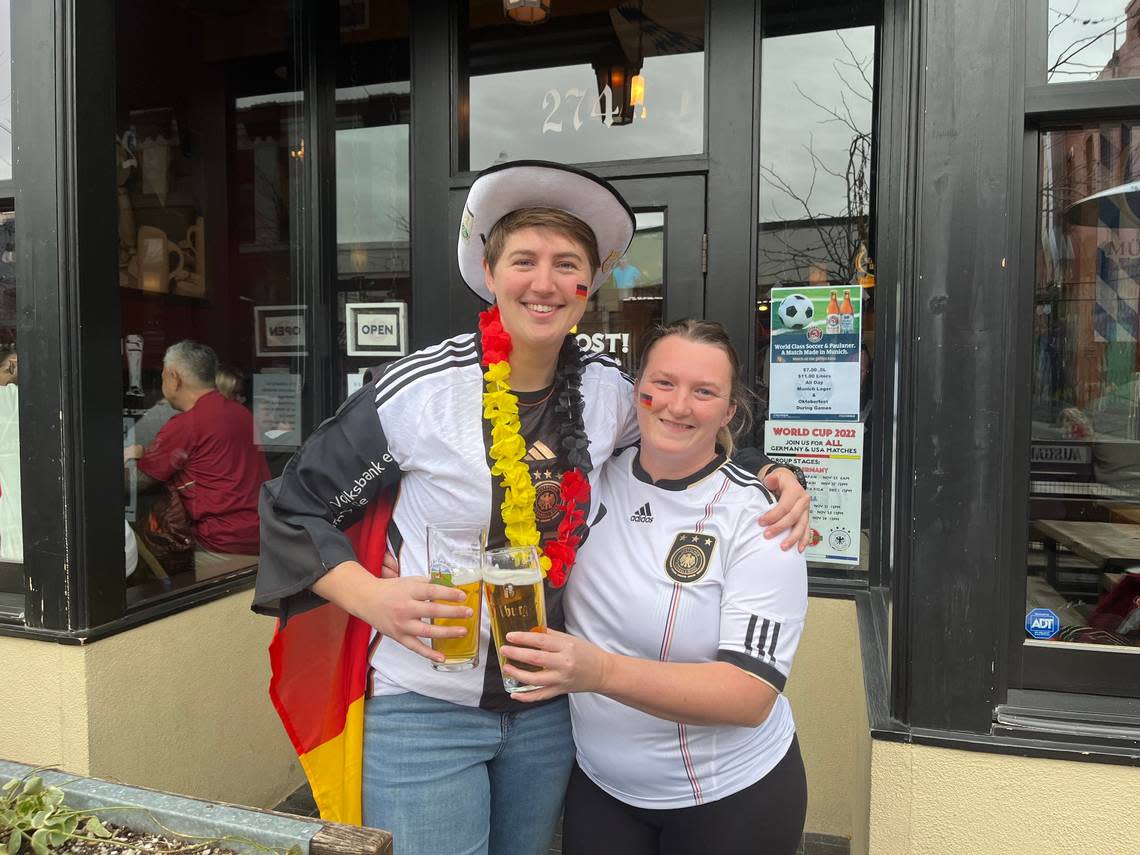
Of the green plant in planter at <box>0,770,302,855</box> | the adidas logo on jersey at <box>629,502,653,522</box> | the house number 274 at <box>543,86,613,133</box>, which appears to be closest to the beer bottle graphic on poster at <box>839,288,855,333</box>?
the house number 274 at <box>543,86,613,133</box>

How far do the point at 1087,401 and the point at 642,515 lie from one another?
1316mm

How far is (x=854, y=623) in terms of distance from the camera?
288cm

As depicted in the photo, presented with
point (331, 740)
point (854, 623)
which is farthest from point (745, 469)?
point (854, 623)

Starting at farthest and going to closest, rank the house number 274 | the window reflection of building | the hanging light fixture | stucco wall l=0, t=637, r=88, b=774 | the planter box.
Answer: the house number 274 → the hanging light fixture → stucco wall l=0, t=637, r=88, b=774 → the window reflection of building → the planter box

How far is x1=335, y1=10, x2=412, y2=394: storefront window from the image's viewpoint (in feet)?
11.5

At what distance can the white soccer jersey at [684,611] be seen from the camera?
1.46 meters

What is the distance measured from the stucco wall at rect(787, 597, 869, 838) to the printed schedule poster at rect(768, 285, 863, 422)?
73 cm

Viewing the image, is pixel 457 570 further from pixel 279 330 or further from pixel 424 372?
pixel 279 330

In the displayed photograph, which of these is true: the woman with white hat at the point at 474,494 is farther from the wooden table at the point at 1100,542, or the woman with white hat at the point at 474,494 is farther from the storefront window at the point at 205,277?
the storefront window at the point at 205,277

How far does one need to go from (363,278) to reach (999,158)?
2676mm

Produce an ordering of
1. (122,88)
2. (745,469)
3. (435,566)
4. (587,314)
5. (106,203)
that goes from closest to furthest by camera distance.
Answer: (435,566) → (745,469) → (106,203) → (122,88) → (587,314)

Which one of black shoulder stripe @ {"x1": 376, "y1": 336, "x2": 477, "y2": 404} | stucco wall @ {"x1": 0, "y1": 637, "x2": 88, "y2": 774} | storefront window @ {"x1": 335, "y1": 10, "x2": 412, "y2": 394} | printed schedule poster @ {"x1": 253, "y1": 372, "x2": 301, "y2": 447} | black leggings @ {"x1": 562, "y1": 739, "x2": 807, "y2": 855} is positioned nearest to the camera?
black leggings @ {"x1": 562, "y1": 739, "x2": 807, "y2": 855}

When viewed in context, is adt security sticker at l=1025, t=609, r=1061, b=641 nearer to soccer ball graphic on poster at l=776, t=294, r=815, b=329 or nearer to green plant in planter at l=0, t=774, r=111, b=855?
soccer ball graphic on poster at l=776, t=294, r=815, b=329

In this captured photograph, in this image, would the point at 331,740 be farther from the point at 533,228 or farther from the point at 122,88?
the point at 122,88
